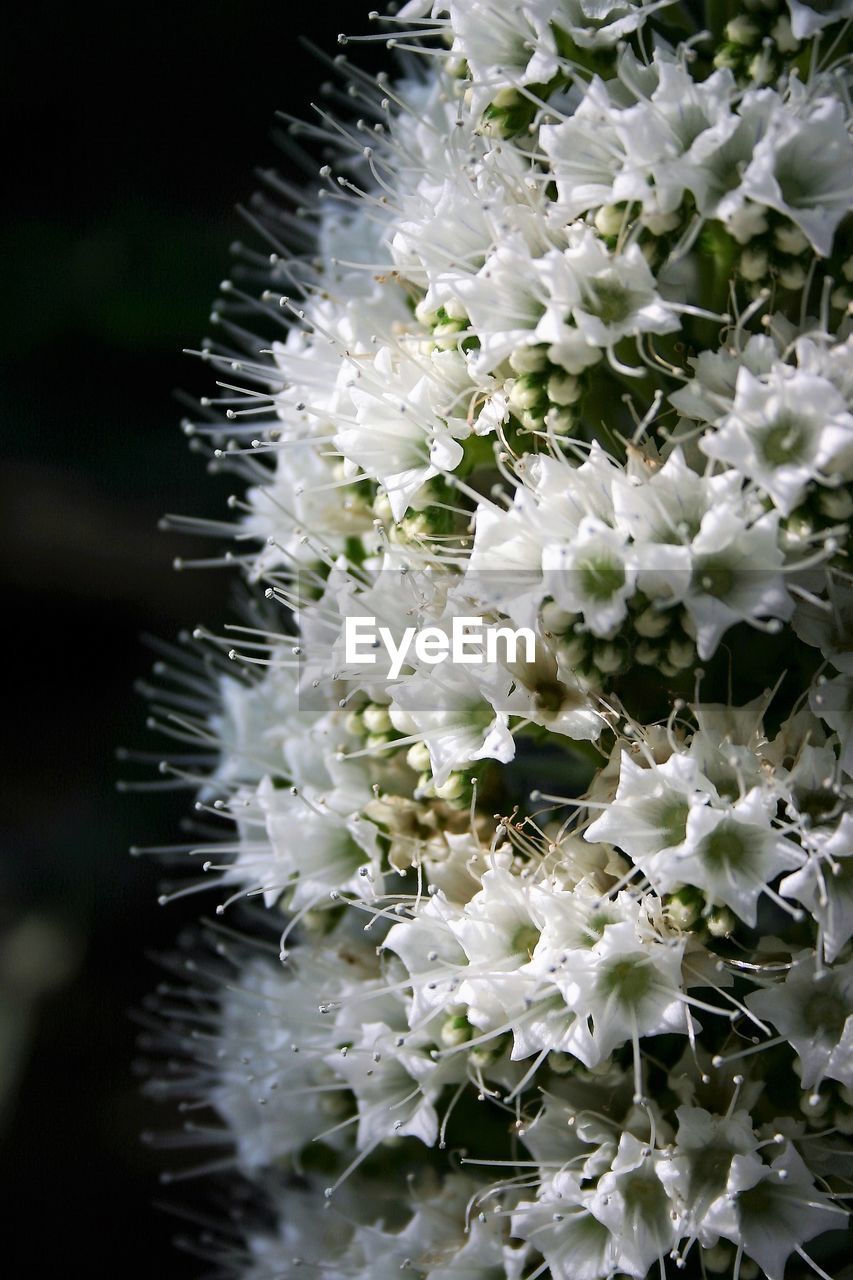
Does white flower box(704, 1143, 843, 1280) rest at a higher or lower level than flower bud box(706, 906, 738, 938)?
lower

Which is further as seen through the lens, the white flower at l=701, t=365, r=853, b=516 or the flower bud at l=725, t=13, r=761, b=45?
the flower bud at l=725, t=13, r=761, b=45

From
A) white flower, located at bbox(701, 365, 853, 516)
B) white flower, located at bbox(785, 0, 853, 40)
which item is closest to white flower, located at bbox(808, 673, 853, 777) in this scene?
white flower, located at bbox(701, 365, 853, 516)

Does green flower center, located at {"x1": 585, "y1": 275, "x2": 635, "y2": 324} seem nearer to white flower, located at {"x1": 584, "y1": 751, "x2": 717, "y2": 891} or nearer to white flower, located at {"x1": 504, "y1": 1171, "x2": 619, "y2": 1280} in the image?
white flower, located at {"x1": 584, "y1": 751, "x2": 717, "y2": 891}

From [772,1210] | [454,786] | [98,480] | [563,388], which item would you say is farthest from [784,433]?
[98,480]

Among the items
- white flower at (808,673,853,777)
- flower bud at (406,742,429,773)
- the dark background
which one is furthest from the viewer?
the dark background

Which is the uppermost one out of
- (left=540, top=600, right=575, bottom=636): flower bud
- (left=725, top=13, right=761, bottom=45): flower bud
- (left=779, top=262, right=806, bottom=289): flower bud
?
(left=725, top=13, right=761, bottom=45): flower bud

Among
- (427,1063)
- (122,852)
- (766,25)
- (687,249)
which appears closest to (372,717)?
(427,1063)

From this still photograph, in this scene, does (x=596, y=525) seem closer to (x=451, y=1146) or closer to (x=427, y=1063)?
(x=427, y=1063)
